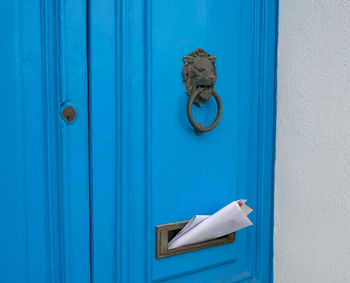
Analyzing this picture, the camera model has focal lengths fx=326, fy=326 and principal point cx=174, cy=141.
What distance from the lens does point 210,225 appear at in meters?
0.77

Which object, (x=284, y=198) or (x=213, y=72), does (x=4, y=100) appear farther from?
(x=284, y=198)

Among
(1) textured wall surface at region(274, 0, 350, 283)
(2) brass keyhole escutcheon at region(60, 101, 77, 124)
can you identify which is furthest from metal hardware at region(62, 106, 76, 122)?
(1) textured wall surface at region(274, 0, 350, 283)

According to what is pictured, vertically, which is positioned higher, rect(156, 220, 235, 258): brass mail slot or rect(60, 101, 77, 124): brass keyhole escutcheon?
rect(60, 101, 77, 124): brass keyhole escutcheon

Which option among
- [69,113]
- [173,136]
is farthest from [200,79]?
[69,113]

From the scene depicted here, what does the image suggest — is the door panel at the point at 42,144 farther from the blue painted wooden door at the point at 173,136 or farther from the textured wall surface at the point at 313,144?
the textured wall surface at the point at 313,144

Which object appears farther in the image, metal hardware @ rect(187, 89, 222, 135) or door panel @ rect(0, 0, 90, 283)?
metal hardware @ rect(187, 89, 222, 135)

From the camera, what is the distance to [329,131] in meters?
0.78

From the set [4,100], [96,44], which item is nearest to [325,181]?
[96,44]

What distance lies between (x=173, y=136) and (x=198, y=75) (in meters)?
0.16

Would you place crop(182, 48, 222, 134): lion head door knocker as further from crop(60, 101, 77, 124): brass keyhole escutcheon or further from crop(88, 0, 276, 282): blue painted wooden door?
crop(60, 101, 77, 124): brass keyhole escutcheon

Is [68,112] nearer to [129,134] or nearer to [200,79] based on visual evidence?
[129,134]

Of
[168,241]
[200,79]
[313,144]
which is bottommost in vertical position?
[168,241]

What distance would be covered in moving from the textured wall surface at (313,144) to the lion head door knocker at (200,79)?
Answer: 24 cm

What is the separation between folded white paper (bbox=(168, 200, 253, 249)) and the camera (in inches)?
30.3
